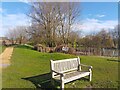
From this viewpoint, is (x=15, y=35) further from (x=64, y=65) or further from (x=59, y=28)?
(x=64, y=65)

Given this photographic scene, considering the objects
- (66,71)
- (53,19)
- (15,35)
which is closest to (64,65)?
(66,71)

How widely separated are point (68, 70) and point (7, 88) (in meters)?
2.46

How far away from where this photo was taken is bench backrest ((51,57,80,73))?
5.84m

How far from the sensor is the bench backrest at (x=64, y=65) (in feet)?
19.1

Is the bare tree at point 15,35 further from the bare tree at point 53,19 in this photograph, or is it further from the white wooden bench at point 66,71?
the white wooden bench at point 66,71

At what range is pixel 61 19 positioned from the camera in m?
30.2

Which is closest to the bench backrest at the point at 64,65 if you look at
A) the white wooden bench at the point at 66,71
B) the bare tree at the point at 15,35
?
the white wooden bench at the point at 66,71

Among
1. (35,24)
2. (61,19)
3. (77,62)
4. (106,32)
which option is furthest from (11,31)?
(77,62)

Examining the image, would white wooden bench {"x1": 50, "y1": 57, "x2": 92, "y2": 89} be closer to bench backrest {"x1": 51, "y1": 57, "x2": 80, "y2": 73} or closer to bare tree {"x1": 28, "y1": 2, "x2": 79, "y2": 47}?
bench backrest {"x1": 51, "y1": 57, "x2": 80, "y2": 73}

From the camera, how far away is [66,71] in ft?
21.0

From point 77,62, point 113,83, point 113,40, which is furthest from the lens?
point 113,40

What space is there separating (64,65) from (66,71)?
0.88 ft

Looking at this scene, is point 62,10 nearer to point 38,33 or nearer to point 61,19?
point 61,19

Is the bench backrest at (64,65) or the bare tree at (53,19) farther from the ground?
the bare tree at (53,19)
